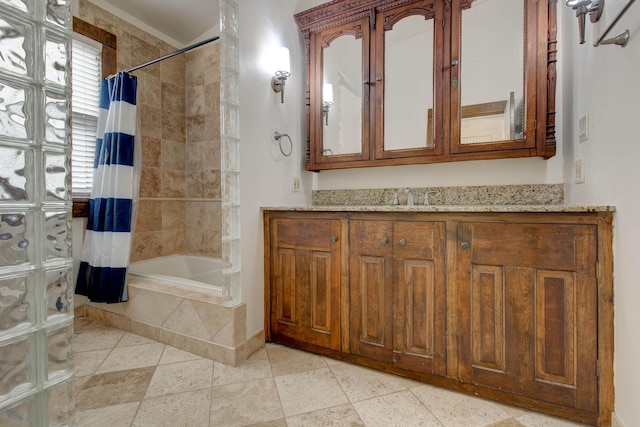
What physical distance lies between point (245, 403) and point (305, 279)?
69 cm

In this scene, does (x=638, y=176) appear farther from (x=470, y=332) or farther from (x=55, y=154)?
(x=55, y=154)

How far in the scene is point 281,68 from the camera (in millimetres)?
1935

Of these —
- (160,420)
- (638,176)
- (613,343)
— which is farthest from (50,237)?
(613,343)

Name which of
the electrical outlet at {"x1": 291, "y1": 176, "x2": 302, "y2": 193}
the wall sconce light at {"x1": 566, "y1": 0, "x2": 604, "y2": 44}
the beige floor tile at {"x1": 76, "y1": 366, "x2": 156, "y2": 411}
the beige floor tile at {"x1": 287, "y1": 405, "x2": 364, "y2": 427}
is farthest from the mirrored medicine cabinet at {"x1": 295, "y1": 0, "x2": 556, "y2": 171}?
the beige floor tile at {"x1": 76, "y1": 366, "x2": 156, "y2": 411}

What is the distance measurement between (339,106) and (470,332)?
1.68 metres

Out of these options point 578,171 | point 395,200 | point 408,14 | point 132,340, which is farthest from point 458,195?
point 132,340

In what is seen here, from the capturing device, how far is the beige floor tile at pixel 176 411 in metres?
1.22

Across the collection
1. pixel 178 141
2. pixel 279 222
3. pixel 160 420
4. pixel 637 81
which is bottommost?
pixel 160 420

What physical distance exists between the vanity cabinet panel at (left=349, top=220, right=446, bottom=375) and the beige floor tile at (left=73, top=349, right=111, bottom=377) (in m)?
1.46

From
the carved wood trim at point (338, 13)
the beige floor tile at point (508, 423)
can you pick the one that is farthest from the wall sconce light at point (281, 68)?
the beige floor tile at point (508, 423)

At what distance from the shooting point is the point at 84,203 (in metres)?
2.31

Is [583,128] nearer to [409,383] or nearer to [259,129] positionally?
[409,383]

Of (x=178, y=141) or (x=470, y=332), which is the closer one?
(x=470, y=332)

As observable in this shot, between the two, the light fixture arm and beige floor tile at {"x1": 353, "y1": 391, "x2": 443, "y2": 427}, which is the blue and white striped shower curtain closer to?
the light fixture arm
